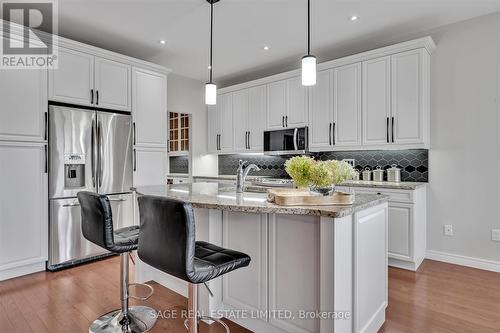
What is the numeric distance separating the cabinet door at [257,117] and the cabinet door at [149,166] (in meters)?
1.51

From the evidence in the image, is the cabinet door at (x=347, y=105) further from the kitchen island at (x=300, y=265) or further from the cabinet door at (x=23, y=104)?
the cabinet door at (x=23, y=104)

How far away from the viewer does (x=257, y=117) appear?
486cm

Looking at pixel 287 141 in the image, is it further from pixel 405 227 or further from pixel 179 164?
pixel 179 164

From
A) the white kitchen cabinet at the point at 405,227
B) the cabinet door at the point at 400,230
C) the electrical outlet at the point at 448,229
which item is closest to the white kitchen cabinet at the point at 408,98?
the white kitchen cabinet at the point at 405,227

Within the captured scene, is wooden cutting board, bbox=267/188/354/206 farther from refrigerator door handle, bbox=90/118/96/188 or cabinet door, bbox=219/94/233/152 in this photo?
cabinet door, bbox=219/94/233/152

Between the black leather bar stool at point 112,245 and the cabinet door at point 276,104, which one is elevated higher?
the cabinet door at point 276,104

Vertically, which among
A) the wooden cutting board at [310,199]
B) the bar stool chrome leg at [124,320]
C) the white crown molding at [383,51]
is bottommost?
the bar stool chrome leg at [124,320]

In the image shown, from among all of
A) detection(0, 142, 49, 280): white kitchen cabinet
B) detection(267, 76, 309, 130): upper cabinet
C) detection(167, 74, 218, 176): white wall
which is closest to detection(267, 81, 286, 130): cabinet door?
detection(267, 76, 309, 130): upper cabinet

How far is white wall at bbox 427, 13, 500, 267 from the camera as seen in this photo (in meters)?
3.13

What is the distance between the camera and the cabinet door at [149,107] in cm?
389

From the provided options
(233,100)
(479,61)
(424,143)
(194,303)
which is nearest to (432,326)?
(194,303)

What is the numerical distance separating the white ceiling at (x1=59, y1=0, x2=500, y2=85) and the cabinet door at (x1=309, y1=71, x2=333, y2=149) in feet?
1.66

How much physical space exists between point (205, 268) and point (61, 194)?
8.40ft

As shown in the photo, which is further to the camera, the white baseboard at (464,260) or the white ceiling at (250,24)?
the white baseboard at (464,260)
